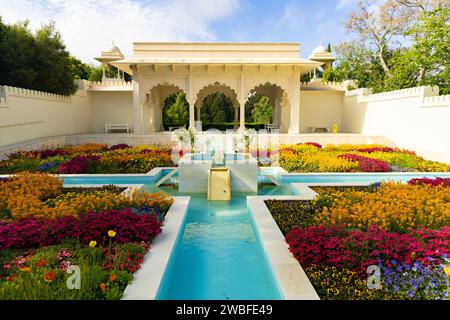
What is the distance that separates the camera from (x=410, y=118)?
13352mm

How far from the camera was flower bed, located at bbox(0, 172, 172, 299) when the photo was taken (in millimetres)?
2979

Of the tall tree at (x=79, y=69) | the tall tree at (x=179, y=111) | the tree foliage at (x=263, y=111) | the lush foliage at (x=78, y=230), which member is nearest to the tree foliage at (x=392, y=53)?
the tree foliage at (x=263, y=111)

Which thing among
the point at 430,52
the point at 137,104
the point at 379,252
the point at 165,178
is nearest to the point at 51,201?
the point at 165,178

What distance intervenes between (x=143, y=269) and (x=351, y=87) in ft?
61.4

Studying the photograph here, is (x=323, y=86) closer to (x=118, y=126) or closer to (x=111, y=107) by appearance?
(x=118, y=126)

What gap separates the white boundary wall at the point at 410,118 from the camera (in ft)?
38.0

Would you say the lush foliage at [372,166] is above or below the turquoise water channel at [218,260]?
above

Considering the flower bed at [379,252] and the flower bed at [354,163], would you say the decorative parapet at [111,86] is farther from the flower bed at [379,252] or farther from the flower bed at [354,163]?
the flower bed at [379,252]

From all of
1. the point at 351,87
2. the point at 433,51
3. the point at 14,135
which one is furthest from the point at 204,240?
the point at 351,87

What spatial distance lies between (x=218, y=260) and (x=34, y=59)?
14288 millimetres

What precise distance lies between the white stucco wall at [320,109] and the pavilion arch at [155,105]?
7.22 m

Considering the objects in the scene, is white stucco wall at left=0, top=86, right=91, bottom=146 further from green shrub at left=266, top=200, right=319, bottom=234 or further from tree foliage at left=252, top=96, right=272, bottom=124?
tree foliage at left=252, top=96, right=272, bottom=124

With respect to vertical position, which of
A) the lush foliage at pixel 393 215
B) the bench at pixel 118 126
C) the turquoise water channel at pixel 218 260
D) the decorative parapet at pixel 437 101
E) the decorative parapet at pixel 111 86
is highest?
the decorative parapet at pixel 111 86

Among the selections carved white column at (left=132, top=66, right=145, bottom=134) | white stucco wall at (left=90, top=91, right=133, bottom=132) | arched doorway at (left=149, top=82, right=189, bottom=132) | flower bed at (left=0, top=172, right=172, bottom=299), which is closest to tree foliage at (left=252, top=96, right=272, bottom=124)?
arched doorway at (left=149, top=82, right=189, bottom=132)
